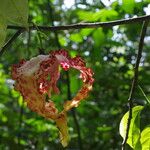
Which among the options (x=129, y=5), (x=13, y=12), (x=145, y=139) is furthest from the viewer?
(x=129, y=5)

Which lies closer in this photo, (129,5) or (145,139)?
(145,139)

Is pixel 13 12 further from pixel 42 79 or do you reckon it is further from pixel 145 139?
pixel 145 139

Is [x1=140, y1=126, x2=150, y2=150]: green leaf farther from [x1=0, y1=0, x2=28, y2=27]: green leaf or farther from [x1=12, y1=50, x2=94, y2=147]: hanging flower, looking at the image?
[x1=0, y1=0, x2=28, y2=27]: green leaf

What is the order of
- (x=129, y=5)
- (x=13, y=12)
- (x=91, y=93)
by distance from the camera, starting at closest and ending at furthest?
(x=13, y=12) → (x=129, y=5) → (x=91, y=93)

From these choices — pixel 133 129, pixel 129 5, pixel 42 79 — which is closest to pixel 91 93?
pixel 129 5

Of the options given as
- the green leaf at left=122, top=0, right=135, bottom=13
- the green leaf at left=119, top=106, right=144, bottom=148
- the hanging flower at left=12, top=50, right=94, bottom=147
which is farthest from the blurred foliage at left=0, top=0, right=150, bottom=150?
the hanging flower at left=12, top=50, right=94, bottom=147

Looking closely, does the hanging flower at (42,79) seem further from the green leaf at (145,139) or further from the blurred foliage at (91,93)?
the blurred foliage at (91,93)

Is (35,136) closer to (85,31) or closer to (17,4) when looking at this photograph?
(85,31)

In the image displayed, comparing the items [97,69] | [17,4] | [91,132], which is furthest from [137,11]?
[91,132]
